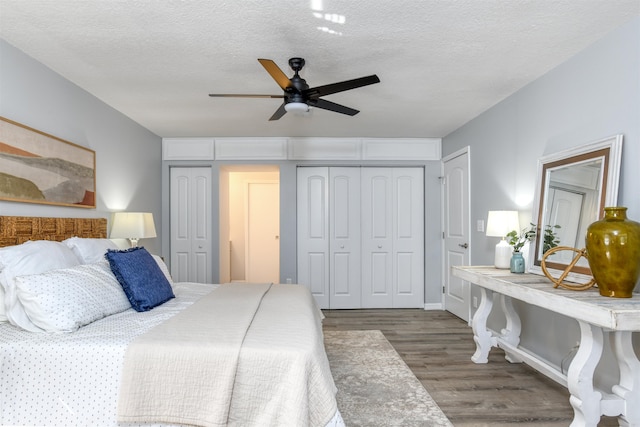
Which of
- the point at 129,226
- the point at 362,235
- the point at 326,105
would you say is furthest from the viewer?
the point at 362,235

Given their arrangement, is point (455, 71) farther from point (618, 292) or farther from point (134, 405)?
point (134, 405)

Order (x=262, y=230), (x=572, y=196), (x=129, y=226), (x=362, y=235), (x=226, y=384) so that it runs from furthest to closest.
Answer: (x=262, y=230) < (x=362, y=235) < (x=129, y=226) < (x=572, y=196) < (x=226, y=384)

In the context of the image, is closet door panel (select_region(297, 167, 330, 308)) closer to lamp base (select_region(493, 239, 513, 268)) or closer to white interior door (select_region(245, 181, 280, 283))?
white interior door (select_region(245, 181, 280, 283))

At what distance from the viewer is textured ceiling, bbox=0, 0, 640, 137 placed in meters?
2.06

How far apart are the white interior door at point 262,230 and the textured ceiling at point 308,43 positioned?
11.4 ft

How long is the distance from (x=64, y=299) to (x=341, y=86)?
1985 mm

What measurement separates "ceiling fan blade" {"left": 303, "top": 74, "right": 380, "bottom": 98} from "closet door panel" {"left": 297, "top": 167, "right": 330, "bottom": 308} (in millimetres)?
2741

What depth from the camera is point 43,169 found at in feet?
8.88

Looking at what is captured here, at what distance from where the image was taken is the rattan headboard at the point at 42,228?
2373 millimetres

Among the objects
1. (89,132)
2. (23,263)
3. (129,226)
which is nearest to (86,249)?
(23,263)

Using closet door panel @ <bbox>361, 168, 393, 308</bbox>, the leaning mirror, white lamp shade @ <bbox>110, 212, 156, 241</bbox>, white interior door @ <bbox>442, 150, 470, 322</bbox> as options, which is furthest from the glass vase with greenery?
white lamp shade @ <bbox>110, 212, 156, 241</bbox>

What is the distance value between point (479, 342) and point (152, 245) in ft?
12.5

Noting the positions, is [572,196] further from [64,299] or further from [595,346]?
[64,299]

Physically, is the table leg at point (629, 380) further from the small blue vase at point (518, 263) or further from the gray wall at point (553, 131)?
the small blue vase at point (518, 263)
